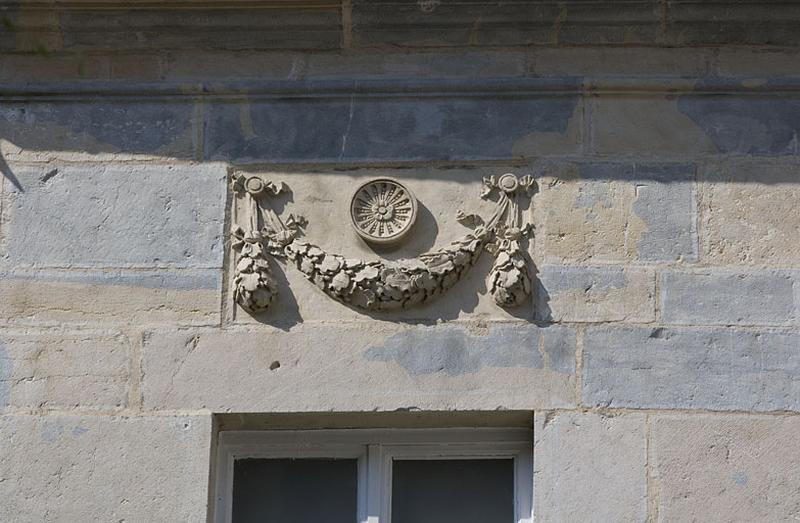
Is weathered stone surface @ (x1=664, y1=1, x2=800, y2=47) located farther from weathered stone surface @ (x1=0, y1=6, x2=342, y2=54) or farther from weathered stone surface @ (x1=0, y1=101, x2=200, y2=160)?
weathered stone surface @ (x1=0, y1=101, x2=200, y2=160)

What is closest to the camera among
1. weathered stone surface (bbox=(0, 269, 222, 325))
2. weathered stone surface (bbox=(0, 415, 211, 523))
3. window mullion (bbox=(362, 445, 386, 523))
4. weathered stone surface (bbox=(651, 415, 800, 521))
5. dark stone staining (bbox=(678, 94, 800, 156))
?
weathered stone surface (bbox=(651, 415, 800, 521))

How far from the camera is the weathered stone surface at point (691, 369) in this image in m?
5.87

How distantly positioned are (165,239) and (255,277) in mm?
353

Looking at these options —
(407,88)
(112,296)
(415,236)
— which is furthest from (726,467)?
(112,296)

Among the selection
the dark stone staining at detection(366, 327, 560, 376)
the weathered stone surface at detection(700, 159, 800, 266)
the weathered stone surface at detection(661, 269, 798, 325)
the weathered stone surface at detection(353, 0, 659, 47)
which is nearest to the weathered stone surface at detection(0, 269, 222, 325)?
the dark stone staining at detection(366, 327, 560, 376)

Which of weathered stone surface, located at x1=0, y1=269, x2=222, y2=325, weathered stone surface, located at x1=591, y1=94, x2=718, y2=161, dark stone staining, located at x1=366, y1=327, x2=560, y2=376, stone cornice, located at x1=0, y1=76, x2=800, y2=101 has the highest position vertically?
stone cornice, located at x1=0, y1=76, x2=800, y2=101

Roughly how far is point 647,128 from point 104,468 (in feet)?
6.82

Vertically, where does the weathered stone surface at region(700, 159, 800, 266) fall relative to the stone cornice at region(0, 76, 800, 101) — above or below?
below

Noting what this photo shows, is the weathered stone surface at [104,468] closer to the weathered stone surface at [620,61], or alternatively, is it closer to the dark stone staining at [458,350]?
the dark stone staining at [458,350]

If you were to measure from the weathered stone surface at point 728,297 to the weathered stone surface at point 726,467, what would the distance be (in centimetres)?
32

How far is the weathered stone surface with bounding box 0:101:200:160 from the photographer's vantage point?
6289 mm

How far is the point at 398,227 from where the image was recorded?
6.11m

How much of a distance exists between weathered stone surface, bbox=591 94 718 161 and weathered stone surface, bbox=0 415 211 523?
63.3 inches

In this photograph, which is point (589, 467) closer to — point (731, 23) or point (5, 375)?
point (731, 23)
